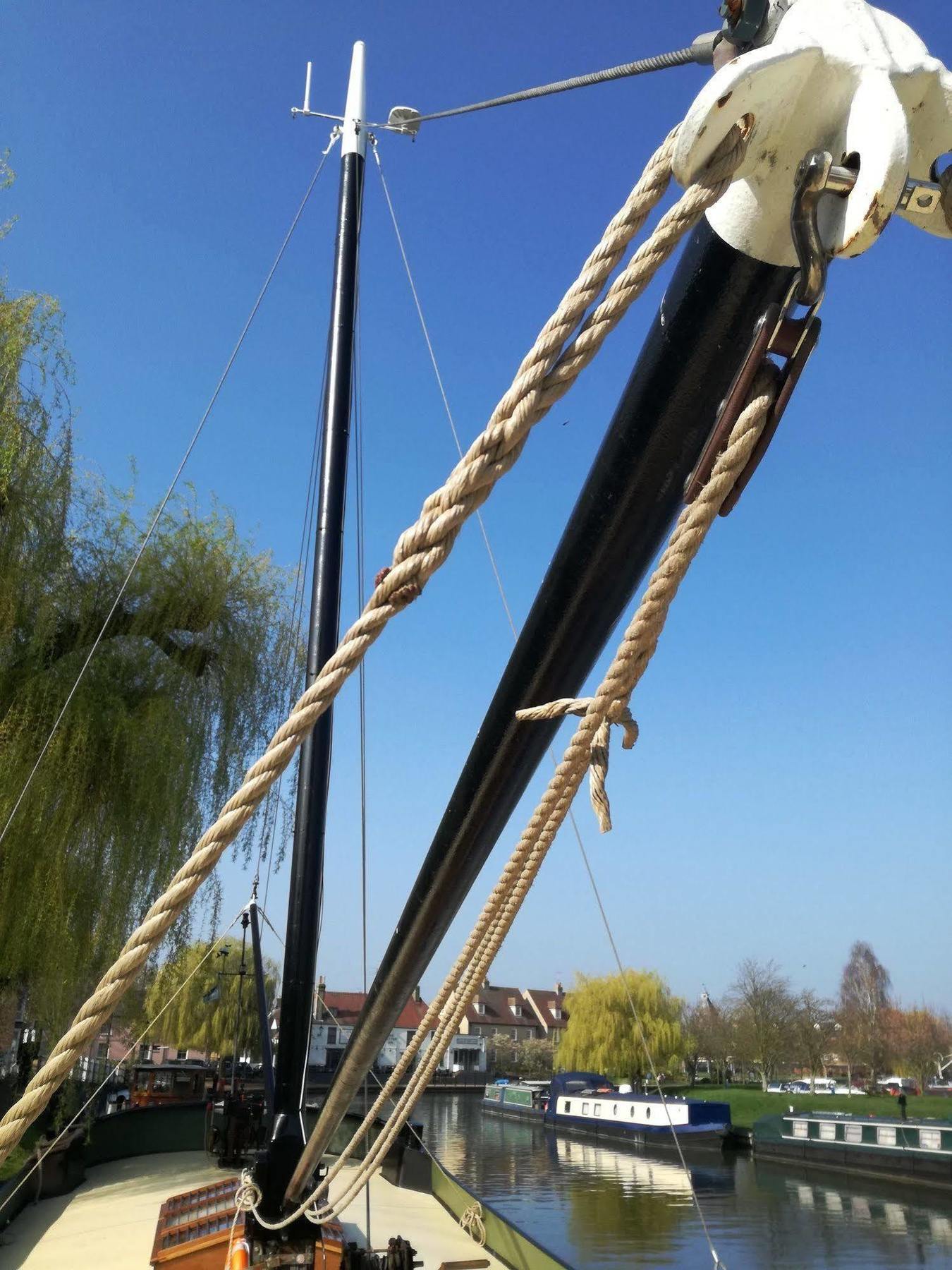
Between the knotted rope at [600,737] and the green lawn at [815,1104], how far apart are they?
2699 centimetres

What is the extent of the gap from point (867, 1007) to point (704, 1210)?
115ft

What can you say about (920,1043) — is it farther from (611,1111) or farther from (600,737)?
(600,737)

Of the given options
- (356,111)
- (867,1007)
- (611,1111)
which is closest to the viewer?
(356,111)

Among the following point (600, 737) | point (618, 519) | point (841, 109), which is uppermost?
point (841, 109)

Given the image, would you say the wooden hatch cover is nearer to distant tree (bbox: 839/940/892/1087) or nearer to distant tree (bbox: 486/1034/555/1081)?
distant tree (bbox: 839/940/892/1087)

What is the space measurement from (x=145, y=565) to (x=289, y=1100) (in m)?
6.18

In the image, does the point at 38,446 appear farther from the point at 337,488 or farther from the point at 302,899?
the point at 302,899

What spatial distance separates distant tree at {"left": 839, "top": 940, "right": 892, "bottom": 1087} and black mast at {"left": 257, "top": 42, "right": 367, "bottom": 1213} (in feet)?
139

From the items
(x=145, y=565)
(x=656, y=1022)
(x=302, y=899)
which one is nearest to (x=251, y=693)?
(x=145, y=565)

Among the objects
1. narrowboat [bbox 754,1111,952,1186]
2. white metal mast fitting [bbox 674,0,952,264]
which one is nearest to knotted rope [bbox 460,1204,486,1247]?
white metal mast fitting [bbox 674,0,952,264]

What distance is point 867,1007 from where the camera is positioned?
4694 centimetres

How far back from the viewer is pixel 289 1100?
4801 mm

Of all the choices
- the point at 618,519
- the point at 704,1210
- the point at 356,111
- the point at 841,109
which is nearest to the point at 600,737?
the point at 618,519

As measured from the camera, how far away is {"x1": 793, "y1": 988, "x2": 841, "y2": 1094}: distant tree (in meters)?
38.5
